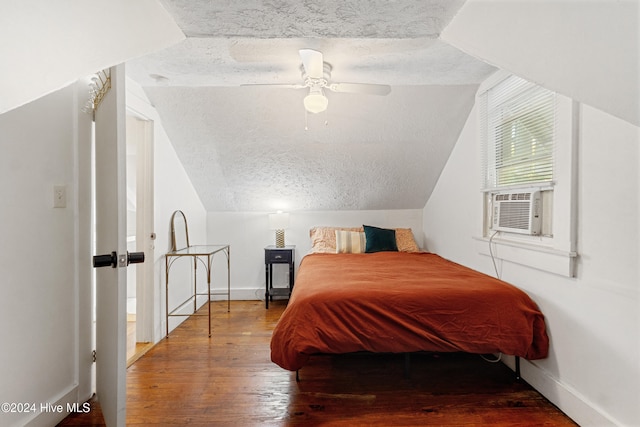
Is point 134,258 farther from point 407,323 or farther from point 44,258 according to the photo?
point 407,323

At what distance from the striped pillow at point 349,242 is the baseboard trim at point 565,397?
1.85 metres

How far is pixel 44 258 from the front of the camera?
1.51 meters

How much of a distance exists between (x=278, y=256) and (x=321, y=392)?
189 centimetres

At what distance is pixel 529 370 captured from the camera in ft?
6.48

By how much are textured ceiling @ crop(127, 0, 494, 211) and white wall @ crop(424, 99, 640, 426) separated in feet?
3.48

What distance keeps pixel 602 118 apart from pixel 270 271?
10.5ft

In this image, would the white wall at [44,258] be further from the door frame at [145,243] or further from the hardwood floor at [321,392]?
the door frame at [145,243]

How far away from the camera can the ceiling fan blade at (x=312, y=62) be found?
1831 mm

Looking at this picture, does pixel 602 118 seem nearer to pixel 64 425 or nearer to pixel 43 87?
pixel 43 87

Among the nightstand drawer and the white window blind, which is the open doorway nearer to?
the nightstand drawer

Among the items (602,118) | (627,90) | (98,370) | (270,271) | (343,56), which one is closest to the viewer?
(627,90)

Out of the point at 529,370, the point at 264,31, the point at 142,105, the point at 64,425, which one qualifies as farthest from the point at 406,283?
the point at 142,105

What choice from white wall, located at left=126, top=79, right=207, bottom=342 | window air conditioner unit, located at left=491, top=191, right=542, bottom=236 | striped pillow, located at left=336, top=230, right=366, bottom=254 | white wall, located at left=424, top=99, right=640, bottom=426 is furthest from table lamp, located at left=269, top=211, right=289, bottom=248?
white wall, located at left=424, top=99, right=640, bottom=426

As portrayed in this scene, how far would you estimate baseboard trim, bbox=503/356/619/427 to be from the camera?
1.51m
